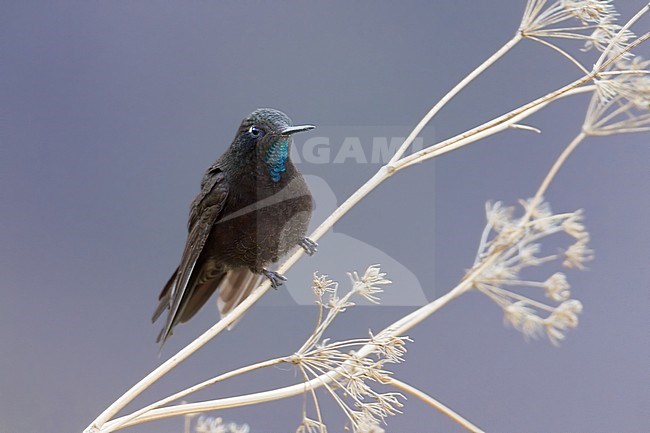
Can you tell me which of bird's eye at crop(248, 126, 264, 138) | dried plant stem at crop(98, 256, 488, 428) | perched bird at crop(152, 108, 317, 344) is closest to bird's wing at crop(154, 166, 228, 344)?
perched bird at crop(152, 108, 317, 344)

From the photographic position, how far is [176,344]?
150cm

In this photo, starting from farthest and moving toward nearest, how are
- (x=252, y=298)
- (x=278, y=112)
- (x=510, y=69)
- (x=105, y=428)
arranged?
1. (x=510, y=69)
2. (x=278, y=112)
3. (x=252, y=298)
4. (x=105, y=428)

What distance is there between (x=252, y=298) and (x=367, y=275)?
0.69 ft

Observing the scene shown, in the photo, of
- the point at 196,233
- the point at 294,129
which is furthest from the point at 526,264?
the point at 196,233

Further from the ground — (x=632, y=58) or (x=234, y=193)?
(x=632, y=58)

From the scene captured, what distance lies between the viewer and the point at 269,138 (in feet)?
3.97

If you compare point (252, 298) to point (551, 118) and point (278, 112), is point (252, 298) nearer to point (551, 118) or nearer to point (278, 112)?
point (278, 112)

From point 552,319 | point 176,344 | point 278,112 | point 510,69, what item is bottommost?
point 176,344

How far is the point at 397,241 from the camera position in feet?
4.30

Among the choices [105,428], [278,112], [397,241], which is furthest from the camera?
[397,241]

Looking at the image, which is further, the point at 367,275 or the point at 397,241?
the point at 397,241

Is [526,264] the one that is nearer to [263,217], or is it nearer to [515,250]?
[515,250]

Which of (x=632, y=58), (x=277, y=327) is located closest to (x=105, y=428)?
(x=277, y=327)

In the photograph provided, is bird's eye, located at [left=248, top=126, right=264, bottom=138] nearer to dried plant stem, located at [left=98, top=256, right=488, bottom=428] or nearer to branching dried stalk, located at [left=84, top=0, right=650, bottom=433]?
branching dried stalk, located at [left=84, top=0, right=650, bottom=433]
